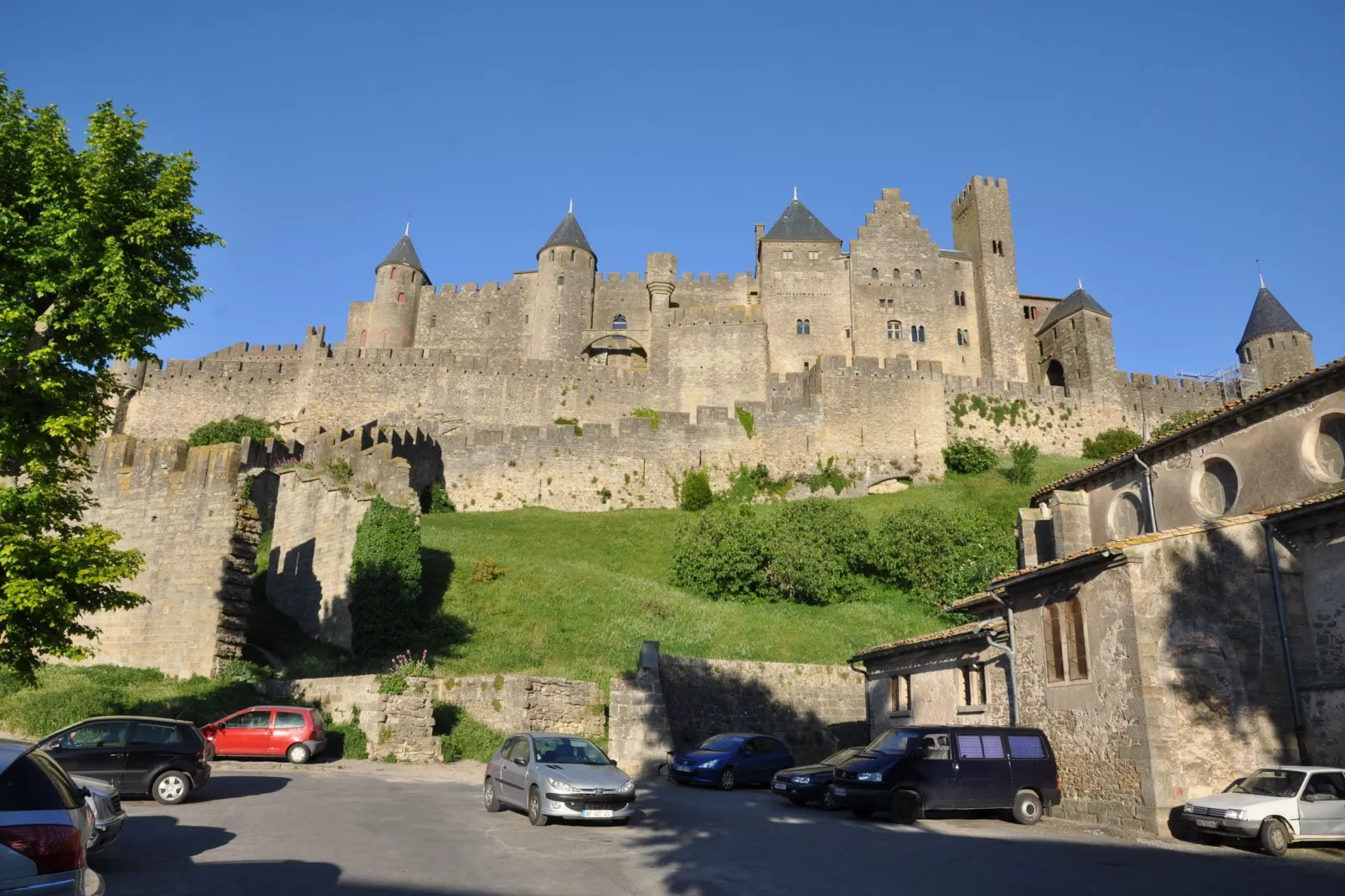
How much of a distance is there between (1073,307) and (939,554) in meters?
35.8

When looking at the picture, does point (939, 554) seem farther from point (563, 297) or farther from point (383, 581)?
point (563, 297)

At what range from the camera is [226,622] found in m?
21.0

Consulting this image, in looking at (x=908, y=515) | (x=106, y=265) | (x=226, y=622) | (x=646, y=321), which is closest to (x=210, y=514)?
(x=226, y=622)

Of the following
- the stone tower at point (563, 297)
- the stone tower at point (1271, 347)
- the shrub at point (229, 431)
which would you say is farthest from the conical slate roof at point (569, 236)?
the stone tower at point (1271, 347)

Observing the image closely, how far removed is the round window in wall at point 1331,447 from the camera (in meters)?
15.0

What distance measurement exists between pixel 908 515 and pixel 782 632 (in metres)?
9.61

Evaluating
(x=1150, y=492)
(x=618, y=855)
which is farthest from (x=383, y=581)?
(x=1150, y=492)

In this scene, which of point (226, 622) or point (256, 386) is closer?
point (226, 622)

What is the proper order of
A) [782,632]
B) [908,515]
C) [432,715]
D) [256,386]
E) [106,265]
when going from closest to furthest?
1. [106,265]
2. [432,715]
3. [782,632]
4. [908,515]
5. [256,386]

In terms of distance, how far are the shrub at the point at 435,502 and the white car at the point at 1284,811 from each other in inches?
1367

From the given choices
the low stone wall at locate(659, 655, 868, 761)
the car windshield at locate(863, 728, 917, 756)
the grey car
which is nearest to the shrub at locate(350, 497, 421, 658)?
the low stone wall at locate(659, 655, 868, 761)

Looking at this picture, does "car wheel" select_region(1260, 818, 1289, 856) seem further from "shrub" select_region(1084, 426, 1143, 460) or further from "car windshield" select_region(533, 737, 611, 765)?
"shrub" select_region(1084, 426, 1143, 460)

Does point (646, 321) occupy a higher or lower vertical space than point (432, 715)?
higher

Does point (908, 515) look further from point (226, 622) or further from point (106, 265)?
point (106, 265)
